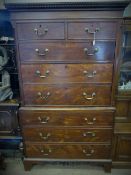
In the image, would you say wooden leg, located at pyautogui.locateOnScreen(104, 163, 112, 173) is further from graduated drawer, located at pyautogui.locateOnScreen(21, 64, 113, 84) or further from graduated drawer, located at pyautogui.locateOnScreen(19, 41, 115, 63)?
graduated drawer, located at pyautogui.locateOnScreen(19, 41, 115, 63)

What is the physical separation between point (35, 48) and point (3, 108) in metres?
0.76

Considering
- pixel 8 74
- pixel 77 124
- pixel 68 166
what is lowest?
pixel 68 166

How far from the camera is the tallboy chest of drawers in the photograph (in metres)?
1.56

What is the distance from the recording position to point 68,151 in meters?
2.04

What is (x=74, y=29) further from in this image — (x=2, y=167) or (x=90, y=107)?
(x=2, y=167)

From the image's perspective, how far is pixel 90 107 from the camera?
Result: 6.00 feet

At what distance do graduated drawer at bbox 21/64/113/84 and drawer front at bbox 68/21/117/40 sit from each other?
0.83 feet

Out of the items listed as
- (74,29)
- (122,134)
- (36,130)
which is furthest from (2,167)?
(74,29)

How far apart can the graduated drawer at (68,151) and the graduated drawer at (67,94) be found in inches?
20.2

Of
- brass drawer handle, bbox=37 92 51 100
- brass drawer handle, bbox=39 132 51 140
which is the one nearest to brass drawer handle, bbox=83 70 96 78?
brass drawer handle, bbox=37 92 51 100

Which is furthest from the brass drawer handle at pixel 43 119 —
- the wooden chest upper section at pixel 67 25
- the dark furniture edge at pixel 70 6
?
the dark furniture edge at pixel 70 6

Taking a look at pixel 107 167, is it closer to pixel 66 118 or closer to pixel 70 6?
pixel 66 118

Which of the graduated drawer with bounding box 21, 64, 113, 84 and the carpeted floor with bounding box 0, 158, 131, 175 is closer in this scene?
the graduated drawer with bounding box 21, 64, 113, 84

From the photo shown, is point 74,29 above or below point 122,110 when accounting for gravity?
above
